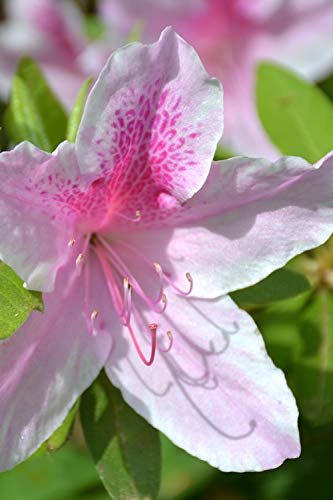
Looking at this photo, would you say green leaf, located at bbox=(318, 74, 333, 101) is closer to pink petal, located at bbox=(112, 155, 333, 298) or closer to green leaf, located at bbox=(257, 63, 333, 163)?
green leaf, located at bbox=(257, 63, 333, 163)

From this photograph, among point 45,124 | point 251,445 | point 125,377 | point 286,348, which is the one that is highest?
point 45,124

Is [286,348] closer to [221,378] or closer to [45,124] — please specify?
[221,378]

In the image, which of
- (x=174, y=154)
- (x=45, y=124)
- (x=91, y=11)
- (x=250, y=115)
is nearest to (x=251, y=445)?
(x=174, y=154)

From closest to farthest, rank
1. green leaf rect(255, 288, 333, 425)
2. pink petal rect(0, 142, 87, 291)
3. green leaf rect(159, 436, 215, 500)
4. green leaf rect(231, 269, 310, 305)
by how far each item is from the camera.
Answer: pink petal rect(0, 142, 87, 291) → green leaf rect(231, 269, 310, 305) → green leaf rect(255, 288, 333, 425) → green leaf rect(159, 436, 215, 500)

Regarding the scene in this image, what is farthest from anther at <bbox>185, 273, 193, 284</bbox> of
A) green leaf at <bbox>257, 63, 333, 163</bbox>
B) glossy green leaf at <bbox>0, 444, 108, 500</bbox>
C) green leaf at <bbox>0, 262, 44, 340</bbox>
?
glossy green leaf at <bbox>0, 444, 108, 500</bbox>

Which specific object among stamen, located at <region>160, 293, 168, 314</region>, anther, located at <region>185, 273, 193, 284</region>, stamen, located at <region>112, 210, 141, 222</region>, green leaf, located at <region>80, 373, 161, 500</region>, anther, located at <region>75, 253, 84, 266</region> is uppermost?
anther, located at <region>75, 253, 84, 266</region>

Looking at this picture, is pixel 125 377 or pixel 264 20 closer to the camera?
pixel 125 377

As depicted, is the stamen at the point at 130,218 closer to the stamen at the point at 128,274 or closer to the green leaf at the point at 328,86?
the stamen at the point at 128,274
